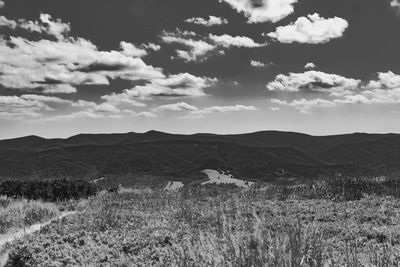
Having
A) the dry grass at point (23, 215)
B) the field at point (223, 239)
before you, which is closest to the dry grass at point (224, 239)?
the field at point (223, 239)

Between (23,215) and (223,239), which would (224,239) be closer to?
(223,239)

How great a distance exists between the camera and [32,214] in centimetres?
1611

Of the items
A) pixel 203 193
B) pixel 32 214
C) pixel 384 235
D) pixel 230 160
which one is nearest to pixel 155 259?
pixel 384 235

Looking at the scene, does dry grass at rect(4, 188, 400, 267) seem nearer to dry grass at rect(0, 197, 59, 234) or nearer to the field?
the field

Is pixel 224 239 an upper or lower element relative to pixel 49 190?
upper

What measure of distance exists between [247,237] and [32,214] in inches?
517

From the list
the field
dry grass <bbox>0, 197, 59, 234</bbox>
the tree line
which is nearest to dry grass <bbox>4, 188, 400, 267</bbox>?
the field

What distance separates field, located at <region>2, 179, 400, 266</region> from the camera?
4859 millimetres

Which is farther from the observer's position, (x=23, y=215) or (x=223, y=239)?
(x=23, y=215)

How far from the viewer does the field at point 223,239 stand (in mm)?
4859

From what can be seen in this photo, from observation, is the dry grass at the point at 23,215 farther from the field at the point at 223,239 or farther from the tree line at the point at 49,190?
the tree line at the point at 49,190

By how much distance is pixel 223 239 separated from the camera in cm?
499

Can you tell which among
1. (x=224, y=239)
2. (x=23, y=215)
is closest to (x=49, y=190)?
(x=23, y=215)

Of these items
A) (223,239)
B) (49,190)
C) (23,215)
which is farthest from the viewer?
(49,190)
